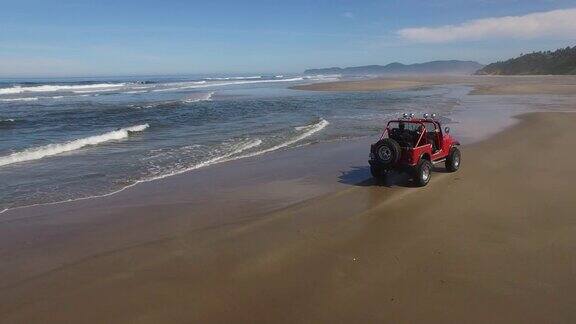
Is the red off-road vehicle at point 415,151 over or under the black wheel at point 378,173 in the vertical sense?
over

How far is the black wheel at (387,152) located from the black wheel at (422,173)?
18.1 inches

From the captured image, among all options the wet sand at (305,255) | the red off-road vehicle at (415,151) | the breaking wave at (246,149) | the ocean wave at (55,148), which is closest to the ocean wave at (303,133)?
the breaking wave at (246,149)

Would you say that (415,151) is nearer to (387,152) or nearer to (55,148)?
(387,152)

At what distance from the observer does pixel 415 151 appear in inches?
381

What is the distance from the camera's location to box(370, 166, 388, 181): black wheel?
9.91 m

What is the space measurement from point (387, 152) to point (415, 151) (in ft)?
1.89

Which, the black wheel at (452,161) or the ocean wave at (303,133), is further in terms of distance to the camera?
the ocean wave at (303,133)

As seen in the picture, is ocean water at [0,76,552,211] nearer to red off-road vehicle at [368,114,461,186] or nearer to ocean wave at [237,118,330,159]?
ocean wave at [237,118,330,159]

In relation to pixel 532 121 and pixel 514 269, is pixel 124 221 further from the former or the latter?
pixel 532 121

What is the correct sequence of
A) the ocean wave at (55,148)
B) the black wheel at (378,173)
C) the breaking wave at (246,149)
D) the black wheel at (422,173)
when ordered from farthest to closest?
the ocean wave at (55,148)
the breaking wave at (246,149)
the black wheel at (378,173)
the black wheel at (422,173)

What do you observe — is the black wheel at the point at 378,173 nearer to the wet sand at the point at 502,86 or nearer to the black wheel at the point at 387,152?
the black wheel at the point at 387,152

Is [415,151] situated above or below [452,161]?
above

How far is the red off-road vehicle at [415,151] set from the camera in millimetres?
9609

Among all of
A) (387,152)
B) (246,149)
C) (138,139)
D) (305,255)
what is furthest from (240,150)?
(305,255)
